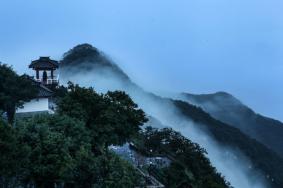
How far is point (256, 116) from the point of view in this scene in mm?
84938

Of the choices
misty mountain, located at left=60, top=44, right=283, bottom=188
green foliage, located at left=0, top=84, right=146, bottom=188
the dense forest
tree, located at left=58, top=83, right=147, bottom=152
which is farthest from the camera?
misty mountain, located at left=60, top=44, right=283, bottom=188

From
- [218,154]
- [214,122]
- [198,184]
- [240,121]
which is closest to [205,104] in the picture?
[240,121]

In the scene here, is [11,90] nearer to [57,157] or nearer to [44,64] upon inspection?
[57,157]

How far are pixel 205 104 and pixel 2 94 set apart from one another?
205 ft

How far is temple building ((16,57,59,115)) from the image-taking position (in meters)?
29.6

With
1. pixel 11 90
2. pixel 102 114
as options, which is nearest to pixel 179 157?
pixel 102 114

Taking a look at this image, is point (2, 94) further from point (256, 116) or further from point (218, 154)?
point (256, 116)

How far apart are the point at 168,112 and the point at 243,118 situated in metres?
23.8

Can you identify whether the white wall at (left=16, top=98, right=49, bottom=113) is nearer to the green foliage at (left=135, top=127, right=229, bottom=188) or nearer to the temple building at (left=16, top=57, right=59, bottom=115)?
the temple building at (left=16, top=57, right=59, bottom=115)

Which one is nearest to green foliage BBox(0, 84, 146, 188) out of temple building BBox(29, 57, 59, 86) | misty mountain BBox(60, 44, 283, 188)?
temple building BBox(29, 57, 59, 86)

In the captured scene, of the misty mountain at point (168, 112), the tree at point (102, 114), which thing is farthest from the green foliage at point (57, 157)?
the misty mountain at point (168, 112)

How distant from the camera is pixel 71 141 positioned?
1994cm

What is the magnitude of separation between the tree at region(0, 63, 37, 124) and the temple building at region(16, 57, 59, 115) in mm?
837

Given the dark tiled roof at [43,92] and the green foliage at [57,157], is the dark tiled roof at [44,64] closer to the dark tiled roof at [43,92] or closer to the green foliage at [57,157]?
the dark tiled roof at [43,92]
